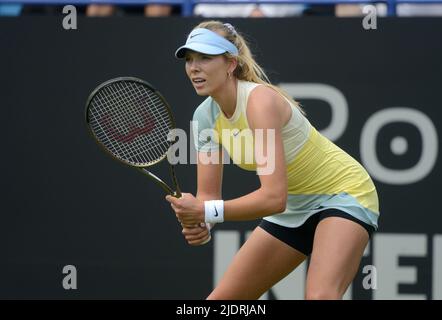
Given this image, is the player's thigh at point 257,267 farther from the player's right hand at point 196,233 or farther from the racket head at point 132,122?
the racket head at point 132,122

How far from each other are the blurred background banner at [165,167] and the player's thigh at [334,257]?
5.09ft

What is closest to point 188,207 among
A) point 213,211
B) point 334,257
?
point 213,211

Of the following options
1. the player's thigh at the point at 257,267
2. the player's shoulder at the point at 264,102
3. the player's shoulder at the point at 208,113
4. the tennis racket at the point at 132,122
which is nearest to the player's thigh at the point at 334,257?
the player's thigh at the point at 257,267

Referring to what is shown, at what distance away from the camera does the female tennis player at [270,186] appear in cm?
408

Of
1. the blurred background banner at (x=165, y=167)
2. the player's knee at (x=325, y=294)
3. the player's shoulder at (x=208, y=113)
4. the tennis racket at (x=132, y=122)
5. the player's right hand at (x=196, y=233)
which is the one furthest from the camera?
the blurred background banner at (x=165, y=167)

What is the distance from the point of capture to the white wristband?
4105 millimetres

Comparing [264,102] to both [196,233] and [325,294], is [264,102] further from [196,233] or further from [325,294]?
[325,294]

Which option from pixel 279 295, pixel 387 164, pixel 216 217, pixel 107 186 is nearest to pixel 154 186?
pixel 107 186

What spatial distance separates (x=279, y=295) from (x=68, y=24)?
1850 mm

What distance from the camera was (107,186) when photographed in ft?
19.1

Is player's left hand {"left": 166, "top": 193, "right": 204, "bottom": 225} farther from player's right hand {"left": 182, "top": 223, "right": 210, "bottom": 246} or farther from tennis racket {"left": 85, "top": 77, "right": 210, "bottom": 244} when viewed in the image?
tennis racket {"left": 85, "top": 77, "right": 210, "bottom": 244}

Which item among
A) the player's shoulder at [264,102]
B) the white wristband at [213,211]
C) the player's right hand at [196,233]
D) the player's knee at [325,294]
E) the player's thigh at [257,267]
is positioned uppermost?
the player's shoulder at [264,102]
